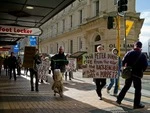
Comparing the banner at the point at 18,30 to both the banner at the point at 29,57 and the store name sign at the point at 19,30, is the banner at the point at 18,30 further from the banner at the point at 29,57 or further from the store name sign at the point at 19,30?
the banner at the point at 29,57

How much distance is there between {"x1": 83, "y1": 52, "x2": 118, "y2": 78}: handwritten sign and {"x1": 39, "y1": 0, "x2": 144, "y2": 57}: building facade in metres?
22.0

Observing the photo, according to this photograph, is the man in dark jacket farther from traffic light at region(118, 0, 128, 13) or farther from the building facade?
the building facade

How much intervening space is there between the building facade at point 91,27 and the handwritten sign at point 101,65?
22.0m

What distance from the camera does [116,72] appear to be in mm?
11234

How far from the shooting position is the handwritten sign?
11.0 m

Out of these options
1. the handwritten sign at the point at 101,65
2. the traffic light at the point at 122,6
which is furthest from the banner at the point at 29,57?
the traffic light at the point at 122,6

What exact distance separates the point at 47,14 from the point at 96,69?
11.0 feet

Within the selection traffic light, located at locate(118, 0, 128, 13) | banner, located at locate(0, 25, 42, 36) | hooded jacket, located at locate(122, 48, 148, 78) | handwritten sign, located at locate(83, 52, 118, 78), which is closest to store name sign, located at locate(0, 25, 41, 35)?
banner, located at locate(0, 25, 42, 36)

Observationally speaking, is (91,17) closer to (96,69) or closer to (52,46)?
(52,46)

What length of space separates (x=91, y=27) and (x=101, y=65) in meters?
32.7

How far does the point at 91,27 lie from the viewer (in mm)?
43469

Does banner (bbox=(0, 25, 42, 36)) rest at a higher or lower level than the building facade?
lower

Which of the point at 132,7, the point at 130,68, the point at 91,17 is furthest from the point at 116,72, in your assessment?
the point at 91,17

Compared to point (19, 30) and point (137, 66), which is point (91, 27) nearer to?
point (19, 30)
